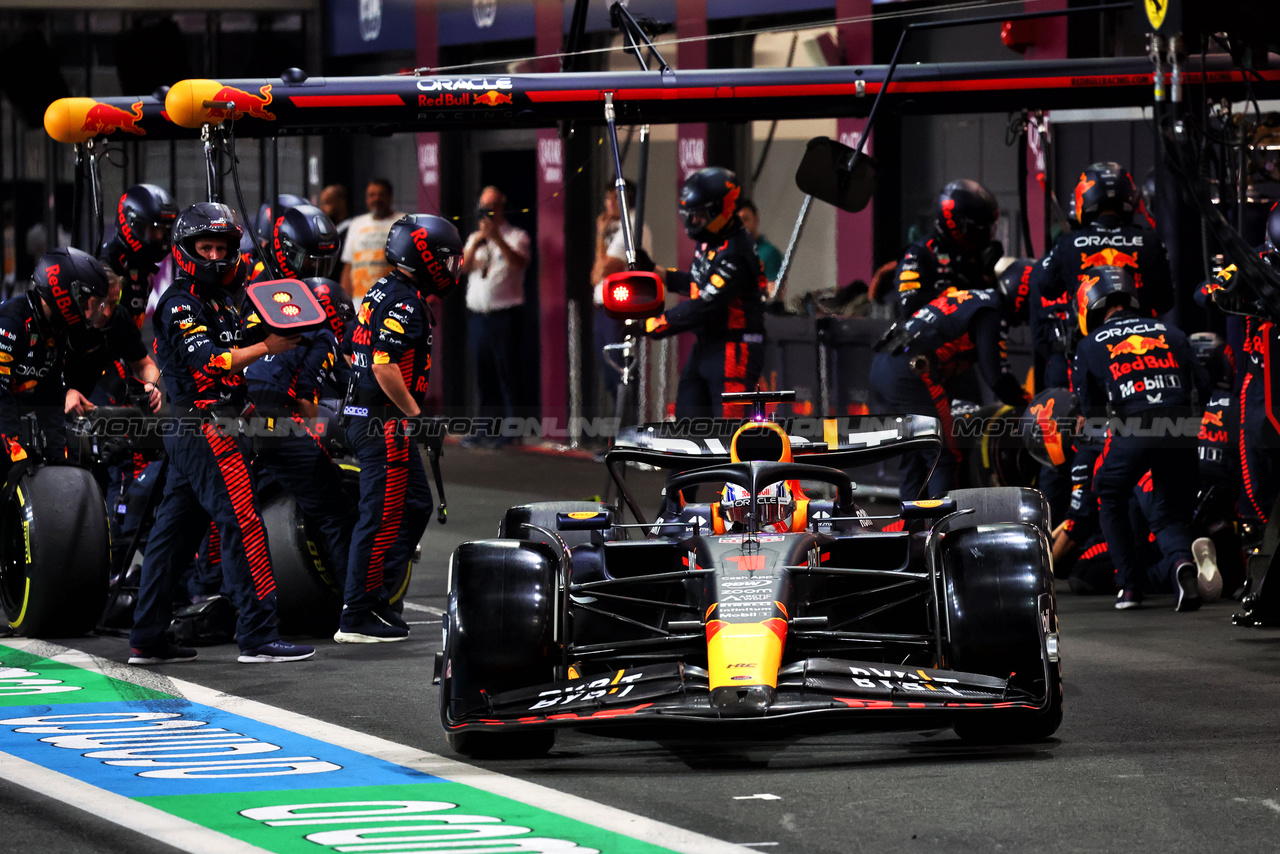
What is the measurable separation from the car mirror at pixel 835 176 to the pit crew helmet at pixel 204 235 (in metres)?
3.95

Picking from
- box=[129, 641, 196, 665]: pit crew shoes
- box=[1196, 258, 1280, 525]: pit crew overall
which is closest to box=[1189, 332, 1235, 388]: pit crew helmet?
box=[1196, 258, 1280, 525]: pit crew overall

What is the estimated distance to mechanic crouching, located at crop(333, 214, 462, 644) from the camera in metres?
9.63

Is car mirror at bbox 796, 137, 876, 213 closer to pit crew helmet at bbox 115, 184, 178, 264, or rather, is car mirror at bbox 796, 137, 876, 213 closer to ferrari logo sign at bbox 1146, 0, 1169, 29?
ferrari logo sign at bbox 1146, 0, 1169, 29

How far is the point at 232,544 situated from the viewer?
9.08m

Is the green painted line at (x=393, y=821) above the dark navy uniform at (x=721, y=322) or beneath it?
beneath

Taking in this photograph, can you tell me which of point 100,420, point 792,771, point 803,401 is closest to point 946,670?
point 792,771

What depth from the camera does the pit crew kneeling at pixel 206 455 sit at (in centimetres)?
895

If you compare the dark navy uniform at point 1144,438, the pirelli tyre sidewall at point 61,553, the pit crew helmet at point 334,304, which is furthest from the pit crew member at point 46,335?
the dark navy uniform at point 1144,438

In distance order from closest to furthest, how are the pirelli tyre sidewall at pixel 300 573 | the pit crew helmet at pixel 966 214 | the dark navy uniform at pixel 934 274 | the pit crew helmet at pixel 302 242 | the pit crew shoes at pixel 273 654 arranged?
the pit crew shoes at pixel 273 654, the pirelli tyre sidewall at pixel 300 573, the pit crew helmet at pixel 302 242, the pit crew helmet at pixel 966 214, the dark navy uniform at pixel 934 274

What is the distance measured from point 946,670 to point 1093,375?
14.1 feet

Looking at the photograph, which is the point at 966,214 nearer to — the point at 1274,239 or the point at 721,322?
the point at 721,322

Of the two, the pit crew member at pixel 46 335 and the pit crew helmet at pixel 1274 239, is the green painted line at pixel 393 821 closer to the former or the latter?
the pit crew member at pixel 46 335

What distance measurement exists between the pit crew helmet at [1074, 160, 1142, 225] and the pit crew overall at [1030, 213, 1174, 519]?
0.05 m

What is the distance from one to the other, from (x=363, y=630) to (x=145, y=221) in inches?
118
